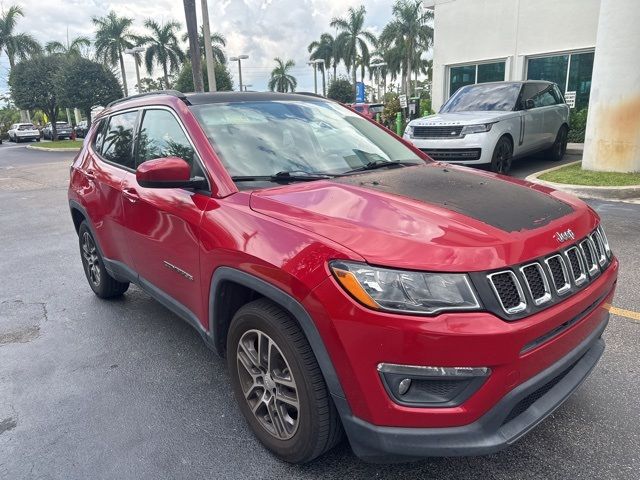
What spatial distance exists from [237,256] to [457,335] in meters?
1.09

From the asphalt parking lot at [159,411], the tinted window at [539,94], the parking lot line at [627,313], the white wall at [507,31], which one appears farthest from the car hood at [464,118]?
the white wall at [507,31]

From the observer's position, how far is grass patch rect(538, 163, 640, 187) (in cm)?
813

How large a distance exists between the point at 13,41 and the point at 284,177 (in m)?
56.5

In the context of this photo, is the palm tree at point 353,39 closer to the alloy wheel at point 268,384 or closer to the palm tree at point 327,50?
the palm tree at point 327,50

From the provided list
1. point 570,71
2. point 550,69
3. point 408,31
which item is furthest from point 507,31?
point 408,31

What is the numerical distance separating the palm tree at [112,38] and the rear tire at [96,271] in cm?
4287

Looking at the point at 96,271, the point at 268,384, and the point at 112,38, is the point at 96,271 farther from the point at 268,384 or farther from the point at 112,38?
the point at 112,38

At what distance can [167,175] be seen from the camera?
2.61 meters

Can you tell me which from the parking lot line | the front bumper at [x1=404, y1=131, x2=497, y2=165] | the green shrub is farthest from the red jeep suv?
the green shrub

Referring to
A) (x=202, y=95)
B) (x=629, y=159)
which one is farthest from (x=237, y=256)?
(x=629, y=159)

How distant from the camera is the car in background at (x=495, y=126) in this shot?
8.64 meters

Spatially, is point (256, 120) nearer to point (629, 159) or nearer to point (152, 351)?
point (152, 351)

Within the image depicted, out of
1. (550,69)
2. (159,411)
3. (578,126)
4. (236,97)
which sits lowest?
(159,411)

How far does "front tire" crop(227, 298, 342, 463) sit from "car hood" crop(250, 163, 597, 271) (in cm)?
46
